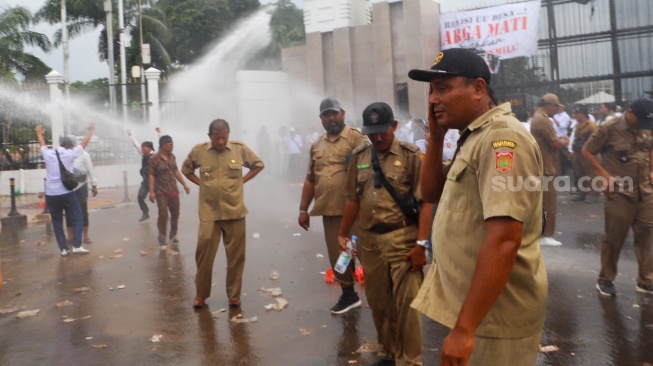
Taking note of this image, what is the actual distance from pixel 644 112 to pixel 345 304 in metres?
3.24

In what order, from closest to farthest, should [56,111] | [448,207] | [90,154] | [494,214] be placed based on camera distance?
[494,214] < [448,207] < [56,111] < [90,154]

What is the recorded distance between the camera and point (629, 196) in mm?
5758

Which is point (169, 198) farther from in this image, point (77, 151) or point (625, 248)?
point (625, 248)

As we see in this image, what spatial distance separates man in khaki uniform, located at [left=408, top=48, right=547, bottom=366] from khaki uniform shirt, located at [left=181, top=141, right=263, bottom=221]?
3.94 m

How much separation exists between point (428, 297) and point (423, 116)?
1685 cm

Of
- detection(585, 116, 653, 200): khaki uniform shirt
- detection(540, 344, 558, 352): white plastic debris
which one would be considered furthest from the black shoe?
detection(585, 116, 653, 200): khaki uniform shirt

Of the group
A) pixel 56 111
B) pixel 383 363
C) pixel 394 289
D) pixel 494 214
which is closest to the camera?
pixel 494 214

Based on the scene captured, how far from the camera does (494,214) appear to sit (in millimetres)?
2133

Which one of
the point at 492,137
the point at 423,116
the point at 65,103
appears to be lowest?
the point at 492,137

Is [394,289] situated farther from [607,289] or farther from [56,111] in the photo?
[56,111]

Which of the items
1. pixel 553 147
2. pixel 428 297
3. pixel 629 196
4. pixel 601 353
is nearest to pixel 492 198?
pixel 428 297

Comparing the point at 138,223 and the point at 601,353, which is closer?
the point at 601,353

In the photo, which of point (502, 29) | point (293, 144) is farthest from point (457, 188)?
point (293, 144)

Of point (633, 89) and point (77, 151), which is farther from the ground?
point (633, 89)
